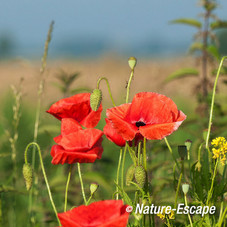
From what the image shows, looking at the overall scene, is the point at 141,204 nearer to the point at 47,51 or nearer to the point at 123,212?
A: the point at 123,212

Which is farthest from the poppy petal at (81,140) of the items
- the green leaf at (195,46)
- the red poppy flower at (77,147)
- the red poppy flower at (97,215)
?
the green leaf at (195,46)

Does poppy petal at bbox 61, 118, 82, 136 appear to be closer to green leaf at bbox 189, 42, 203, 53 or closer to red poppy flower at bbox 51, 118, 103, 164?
red poppy flower at bbox 51, 118, 103, 164

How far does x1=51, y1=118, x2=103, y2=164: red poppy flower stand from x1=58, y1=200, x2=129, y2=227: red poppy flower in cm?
20

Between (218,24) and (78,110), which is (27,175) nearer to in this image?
(78,110)

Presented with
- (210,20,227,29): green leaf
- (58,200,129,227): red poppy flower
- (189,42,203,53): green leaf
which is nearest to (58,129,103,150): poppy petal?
(58,200,129,227): red poppy flower

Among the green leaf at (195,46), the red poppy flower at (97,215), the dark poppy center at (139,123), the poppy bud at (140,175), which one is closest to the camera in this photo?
the red poppy flower at (97,215)

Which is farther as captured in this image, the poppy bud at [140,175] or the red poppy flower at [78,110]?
the red poppy flower at [78,110]

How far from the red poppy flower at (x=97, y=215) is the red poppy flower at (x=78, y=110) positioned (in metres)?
0.31

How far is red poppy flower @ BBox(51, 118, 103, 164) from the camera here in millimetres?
1148

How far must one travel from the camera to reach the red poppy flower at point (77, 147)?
1.15 m

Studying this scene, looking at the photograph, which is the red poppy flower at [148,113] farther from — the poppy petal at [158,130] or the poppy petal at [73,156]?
the poppy petal at [73,156]

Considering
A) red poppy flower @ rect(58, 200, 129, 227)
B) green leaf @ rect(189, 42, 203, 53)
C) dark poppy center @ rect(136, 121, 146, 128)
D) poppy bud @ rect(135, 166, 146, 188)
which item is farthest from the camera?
green leaf @ rect(189, 42, 203, 53)

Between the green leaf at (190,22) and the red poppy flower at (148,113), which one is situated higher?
the green leaf at (190,22)

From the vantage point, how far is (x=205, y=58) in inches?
98.2
